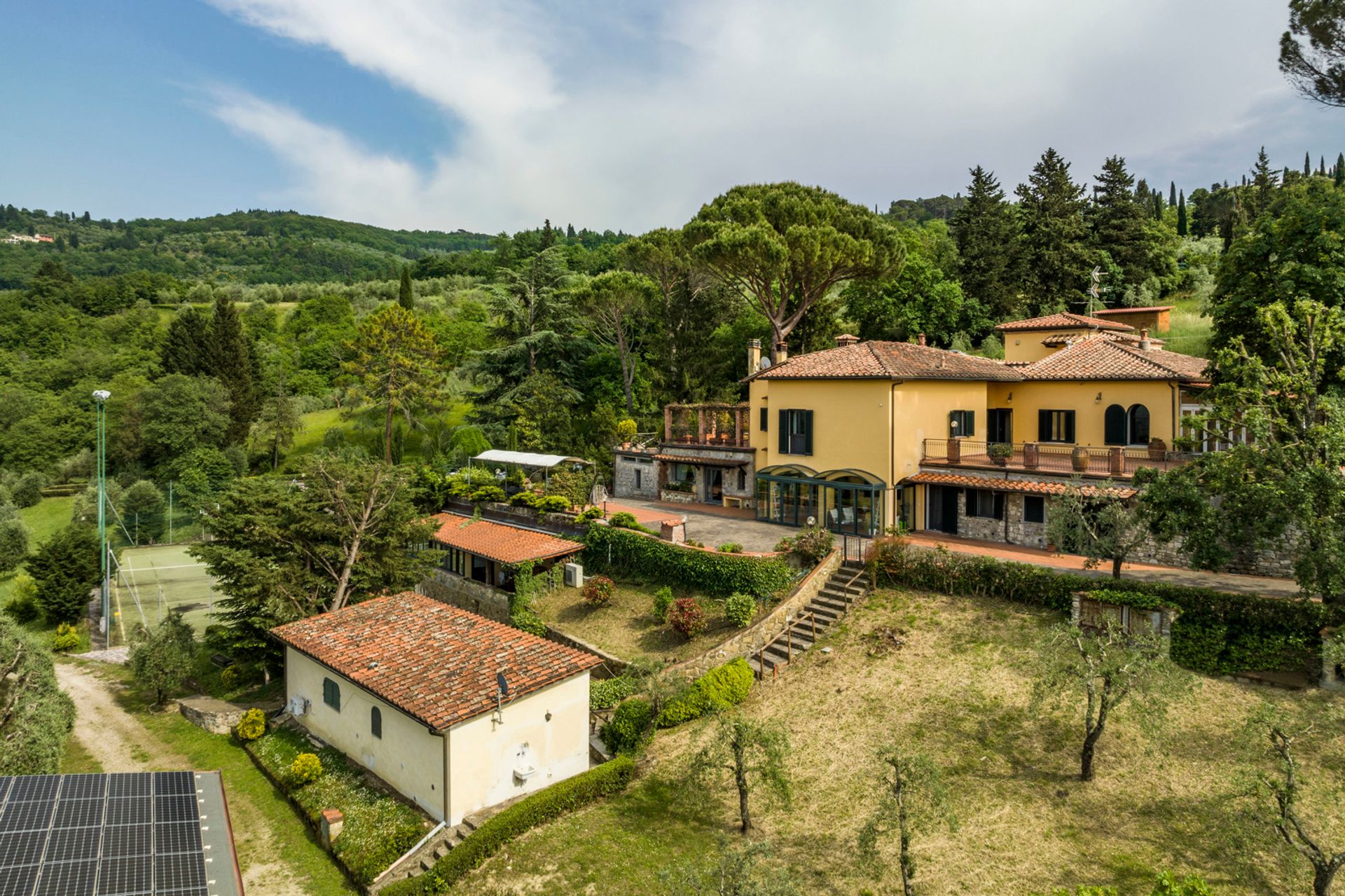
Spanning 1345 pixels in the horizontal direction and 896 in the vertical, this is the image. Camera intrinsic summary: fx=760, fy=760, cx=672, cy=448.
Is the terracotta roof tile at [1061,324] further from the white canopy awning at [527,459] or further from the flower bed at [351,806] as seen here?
the flower bed at [351,806]

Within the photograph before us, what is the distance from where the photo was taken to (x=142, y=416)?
55844mm

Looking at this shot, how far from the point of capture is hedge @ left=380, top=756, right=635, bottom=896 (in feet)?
44.3

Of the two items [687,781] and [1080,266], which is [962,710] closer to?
[687,781]

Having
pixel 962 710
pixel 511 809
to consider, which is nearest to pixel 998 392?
pixel 962 710

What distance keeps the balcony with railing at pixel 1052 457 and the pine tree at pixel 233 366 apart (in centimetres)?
5382

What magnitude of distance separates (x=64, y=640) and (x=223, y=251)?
15871 cm

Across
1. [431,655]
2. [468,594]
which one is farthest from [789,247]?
[431,655]

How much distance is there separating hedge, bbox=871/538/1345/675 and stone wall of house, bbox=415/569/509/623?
1636 cm

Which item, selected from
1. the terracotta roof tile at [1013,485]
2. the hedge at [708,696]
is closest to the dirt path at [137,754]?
the hedge at [708,696]

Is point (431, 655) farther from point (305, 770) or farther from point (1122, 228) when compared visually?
point (1122, 228)

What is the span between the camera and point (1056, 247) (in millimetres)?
48844

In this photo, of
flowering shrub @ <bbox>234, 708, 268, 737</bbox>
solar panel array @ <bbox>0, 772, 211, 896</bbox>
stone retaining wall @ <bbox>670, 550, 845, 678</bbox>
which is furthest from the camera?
flowering shrub @ <bbox>234, 708, 268, 737</bbox>

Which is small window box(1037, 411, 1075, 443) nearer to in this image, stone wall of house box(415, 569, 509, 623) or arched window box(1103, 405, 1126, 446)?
arched window box(1103, 405, 1126, 446)

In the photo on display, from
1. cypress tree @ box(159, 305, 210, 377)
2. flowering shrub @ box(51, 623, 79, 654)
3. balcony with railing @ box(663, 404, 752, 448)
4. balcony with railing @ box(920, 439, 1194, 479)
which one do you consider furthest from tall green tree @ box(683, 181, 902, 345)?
cypress tree @ box(159, 305, 210, 377)
